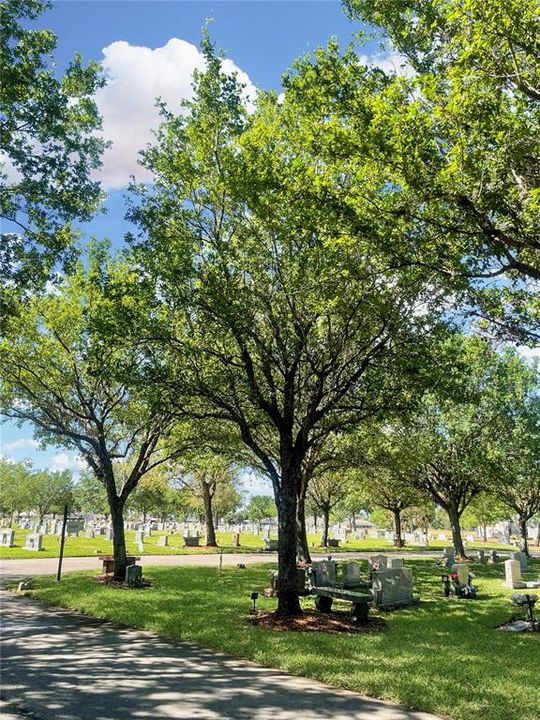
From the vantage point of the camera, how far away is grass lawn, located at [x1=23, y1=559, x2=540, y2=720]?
23.1 ft

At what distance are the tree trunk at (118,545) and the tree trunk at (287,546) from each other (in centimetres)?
818

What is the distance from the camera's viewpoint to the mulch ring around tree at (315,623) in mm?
11344

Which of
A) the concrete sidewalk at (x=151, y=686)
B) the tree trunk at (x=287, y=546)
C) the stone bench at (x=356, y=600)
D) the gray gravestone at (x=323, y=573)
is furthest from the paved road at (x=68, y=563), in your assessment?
the stone bench at (x=356, y=600)

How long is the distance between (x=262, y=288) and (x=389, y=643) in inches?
336

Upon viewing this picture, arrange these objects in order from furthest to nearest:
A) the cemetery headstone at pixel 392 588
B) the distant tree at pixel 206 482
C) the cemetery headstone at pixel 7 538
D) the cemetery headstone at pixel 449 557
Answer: the distant tree at pixel 206 482 → the cemetery headstone at pixel 7 538 → the cemetery headstone at pixel 449 557 → the cemetery headstone at pixel 392 588

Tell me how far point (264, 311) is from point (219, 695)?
878cm

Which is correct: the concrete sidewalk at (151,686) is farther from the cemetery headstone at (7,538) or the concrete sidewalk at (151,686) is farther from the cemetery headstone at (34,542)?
the cemetery headstone at (7,538)

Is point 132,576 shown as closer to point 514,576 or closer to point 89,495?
point 514,576

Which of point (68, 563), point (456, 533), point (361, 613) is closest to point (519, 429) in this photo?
point (456, 533)

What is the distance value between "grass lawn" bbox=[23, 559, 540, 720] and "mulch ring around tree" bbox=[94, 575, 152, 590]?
1.34 feet

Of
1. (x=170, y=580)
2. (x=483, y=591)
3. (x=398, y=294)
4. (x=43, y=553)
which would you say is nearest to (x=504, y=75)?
(x=398, y=294)

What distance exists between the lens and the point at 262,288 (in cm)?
1341

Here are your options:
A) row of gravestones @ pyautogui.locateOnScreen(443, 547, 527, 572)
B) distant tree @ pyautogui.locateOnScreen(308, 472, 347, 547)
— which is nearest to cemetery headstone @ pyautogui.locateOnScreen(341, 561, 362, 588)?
row of gravestones @ pyautogui.locateOnScreen(443, 547, 527, 572)

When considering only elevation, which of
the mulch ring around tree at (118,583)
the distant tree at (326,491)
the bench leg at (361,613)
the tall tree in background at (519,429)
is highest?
the tall tree in background at (519,429)
